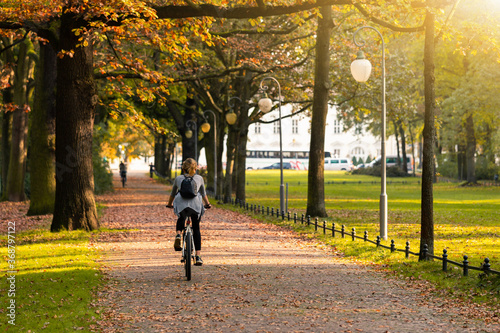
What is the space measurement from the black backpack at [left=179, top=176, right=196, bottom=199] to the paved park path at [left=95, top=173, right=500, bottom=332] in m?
1.27

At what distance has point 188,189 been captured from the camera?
934 cm

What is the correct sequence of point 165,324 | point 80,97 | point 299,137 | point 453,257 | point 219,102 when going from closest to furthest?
point 165,324, point 453,257, point 80,97, point 219,102, point 299,137

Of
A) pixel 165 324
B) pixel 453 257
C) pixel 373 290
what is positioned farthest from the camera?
pixel 453 257

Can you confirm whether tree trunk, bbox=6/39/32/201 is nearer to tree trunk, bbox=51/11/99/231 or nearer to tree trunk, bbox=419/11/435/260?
tree trunk, bbox=51/11/99/231

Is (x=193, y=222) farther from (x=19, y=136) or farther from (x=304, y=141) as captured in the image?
(x=304, y=141)

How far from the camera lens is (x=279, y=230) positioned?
17.7 meters

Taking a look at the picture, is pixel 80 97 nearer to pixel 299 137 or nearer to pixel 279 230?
pixel 279 230

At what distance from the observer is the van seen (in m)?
104

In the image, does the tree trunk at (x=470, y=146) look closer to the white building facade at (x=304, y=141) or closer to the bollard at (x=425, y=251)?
the bollard at (x=425, y=251)

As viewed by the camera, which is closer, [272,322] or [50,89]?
[272,322]

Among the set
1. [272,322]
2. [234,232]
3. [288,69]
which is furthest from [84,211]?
[288,69]

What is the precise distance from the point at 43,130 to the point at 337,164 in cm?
8751

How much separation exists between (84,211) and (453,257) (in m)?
8.55

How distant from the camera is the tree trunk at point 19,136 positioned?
25.5 metres
